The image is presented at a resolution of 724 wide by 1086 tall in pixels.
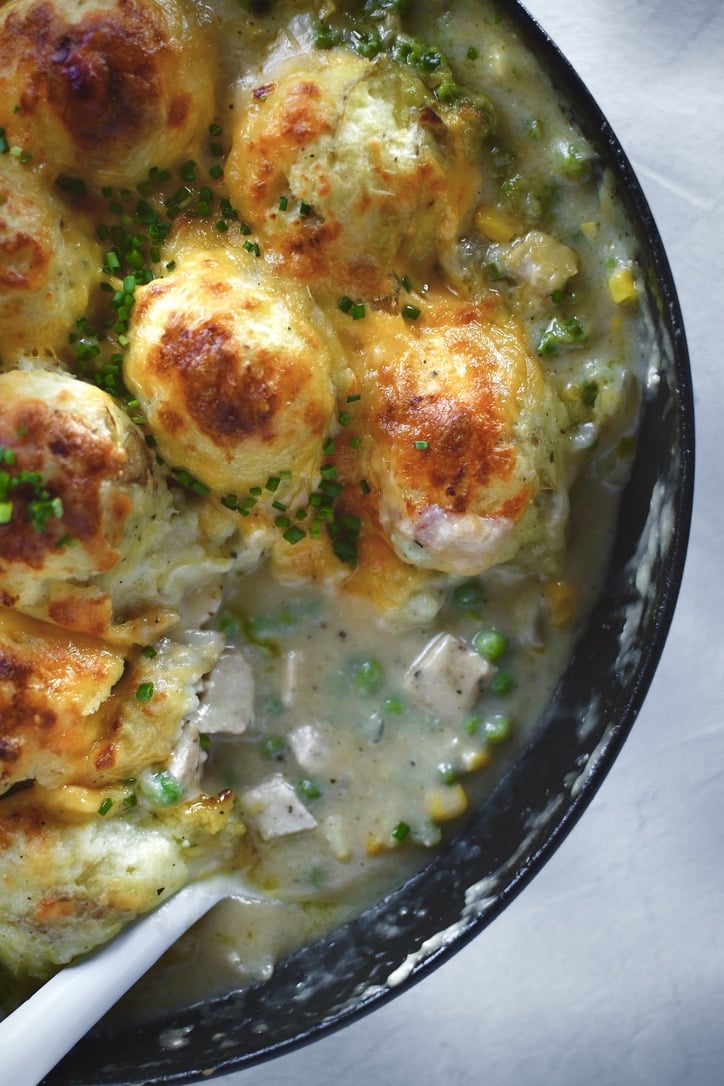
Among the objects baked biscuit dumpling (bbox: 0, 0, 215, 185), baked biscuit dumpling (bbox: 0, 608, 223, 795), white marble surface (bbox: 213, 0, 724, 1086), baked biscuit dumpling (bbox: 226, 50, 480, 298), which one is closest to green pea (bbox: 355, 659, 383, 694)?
baked biscuit dumpling (bbox: 0, 608, 223, 795)

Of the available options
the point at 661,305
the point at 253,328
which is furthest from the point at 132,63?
the point at 661,305

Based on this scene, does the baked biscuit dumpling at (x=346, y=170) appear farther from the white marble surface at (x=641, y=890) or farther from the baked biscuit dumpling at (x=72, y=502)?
the white marble surface at (x=641, y=890)

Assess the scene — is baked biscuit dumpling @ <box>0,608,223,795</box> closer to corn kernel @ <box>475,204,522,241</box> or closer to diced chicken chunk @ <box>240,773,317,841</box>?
diced chicken chunk @ <box>240,773,317,841</box>

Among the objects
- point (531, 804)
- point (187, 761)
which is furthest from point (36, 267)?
point (531, 804)

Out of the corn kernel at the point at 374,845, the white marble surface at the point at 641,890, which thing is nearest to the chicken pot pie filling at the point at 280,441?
the corn kernel at the point at 374,845

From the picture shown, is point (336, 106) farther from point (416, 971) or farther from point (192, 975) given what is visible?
point (192, 975)

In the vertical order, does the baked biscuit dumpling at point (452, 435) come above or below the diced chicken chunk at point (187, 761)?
above

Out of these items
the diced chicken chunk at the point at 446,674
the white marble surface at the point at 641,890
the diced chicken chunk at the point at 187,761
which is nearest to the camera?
the diced chicken chunk at the point at 187,761
